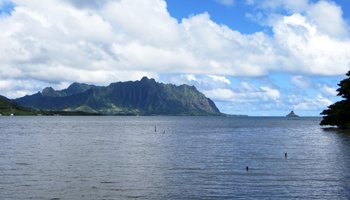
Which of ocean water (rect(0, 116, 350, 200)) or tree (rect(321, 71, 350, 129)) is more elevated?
tree (rect(321, 71, 350, 129))

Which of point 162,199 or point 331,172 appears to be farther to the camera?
point 331,172

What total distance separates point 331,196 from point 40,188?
28580 mm

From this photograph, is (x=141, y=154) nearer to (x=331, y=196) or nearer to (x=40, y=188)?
(x=40, y=188)

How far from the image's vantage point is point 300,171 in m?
61.2

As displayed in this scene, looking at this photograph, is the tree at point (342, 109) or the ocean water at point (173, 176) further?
the tree at point (342, 109)

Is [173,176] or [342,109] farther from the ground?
[342,109]

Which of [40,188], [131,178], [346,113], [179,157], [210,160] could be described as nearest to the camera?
[40,188]

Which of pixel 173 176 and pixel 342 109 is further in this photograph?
pixel 342 109

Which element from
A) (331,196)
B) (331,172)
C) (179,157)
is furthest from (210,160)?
(331,196)

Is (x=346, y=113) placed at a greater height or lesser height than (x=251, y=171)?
greater

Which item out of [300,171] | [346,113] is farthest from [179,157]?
[346,113]

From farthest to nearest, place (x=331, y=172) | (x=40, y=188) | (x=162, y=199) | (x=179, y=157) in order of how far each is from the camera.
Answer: (x=179, y=157)
(x=331, y=172)
(x=40, y=188)
(x=162, y=199)

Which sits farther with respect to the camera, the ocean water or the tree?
the tree

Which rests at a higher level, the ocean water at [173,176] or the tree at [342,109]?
the tree at [342,109]
